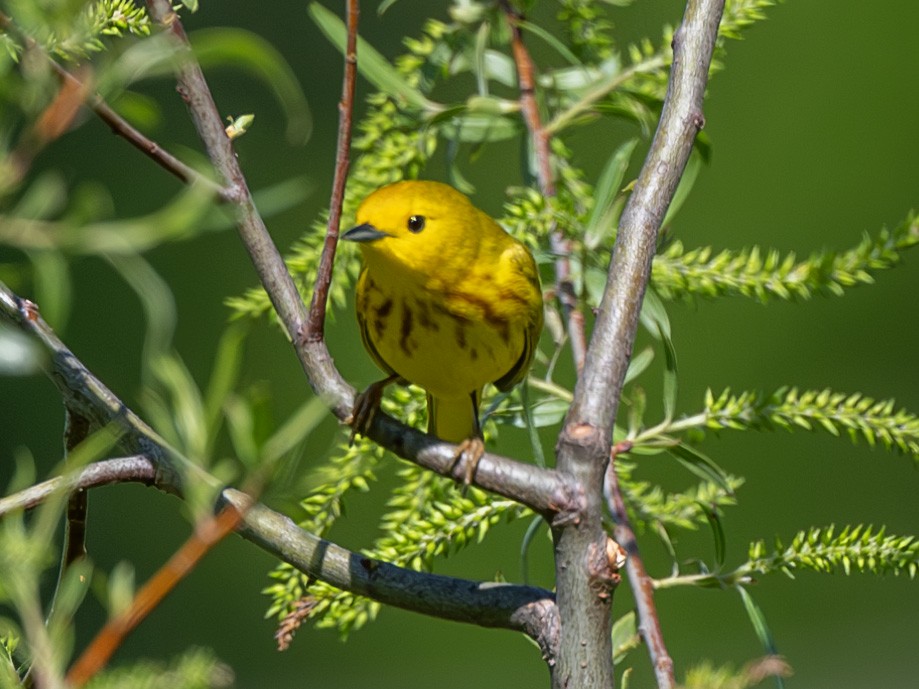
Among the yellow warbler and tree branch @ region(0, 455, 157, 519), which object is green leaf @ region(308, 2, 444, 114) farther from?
tree branch @ region(0, 455, 157, 519)

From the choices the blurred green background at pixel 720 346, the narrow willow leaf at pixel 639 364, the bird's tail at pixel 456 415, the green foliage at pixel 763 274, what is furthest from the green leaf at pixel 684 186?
the blurred green background at pixel 720 346

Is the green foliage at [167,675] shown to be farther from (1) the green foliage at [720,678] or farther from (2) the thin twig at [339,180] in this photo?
(2) the thin twig at [339,180]

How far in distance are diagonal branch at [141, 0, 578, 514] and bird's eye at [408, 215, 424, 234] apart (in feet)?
1.87

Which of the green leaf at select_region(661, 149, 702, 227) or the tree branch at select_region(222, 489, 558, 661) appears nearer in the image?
the tree branch at select_region(222, 489, 558, 661)

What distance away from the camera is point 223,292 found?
11.8 feet

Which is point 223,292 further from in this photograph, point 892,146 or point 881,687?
point 881,687

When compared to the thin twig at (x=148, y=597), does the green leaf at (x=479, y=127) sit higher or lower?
higher

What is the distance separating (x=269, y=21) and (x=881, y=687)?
115 inches

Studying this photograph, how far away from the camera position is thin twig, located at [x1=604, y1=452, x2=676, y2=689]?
78 cm

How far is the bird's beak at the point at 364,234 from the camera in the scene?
113 cm

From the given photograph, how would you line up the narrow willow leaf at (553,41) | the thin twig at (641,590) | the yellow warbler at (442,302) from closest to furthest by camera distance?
1. the thin twig at (641,590)
2. the narrow willow leaf at (553,41)
3. the yellow warbler at (442,302)

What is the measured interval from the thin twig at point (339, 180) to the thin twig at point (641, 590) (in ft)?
0.84

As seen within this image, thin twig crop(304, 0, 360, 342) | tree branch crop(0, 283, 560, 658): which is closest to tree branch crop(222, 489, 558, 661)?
tree branch crop(0, 283, 560, 658)

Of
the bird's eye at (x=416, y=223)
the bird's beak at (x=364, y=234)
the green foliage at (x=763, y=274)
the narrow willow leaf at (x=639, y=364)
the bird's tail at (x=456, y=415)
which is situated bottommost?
the bird's tail at (x=456, y=415)
